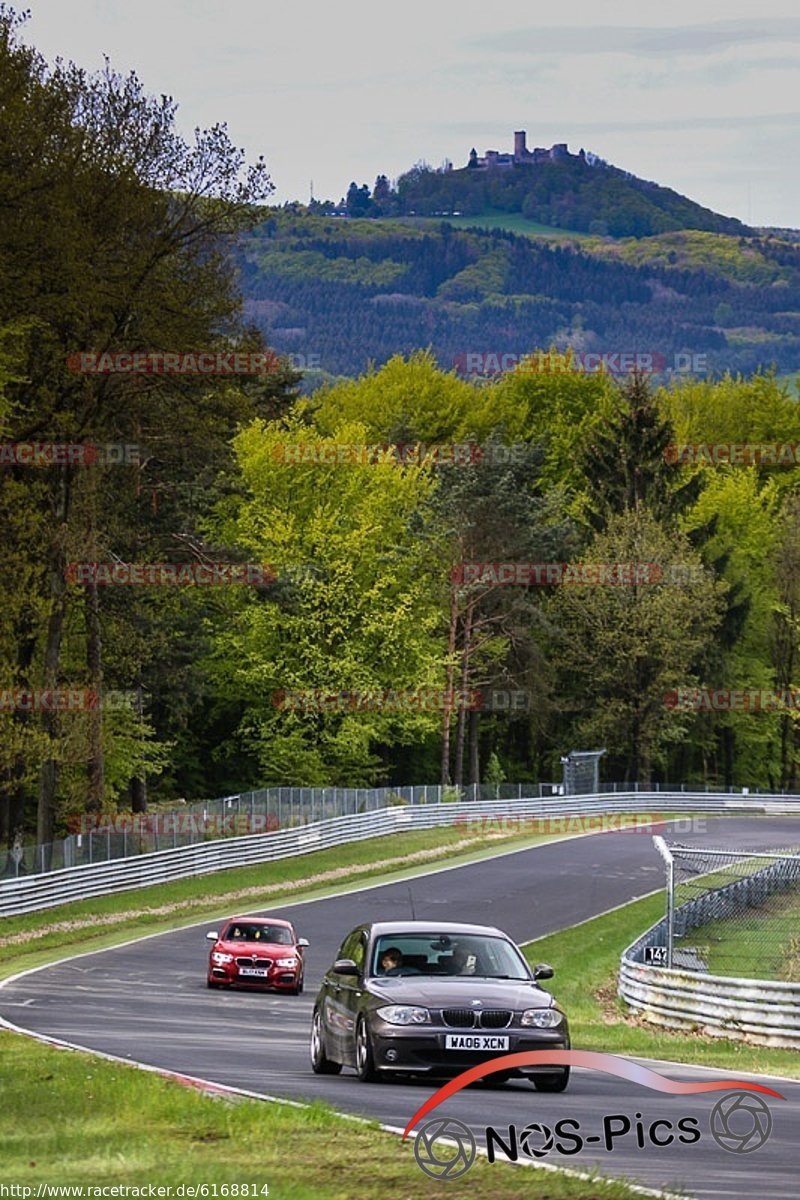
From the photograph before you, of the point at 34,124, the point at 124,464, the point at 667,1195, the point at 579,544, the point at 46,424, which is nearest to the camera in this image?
the point at 667,1195

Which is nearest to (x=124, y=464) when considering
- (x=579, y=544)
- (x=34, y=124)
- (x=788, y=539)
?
(x=34, y=124)

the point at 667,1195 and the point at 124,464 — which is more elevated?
the point at 124,464

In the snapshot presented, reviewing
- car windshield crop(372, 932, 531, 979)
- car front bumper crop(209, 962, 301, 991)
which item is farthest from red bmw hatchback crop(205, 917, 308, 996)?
car windshield crop(372, 932, 531, 979)

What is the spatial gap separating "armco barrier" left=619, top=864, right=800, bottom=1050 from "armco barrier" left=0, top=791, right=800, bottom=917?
1676 cm

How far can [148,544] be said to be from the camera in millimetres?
52375

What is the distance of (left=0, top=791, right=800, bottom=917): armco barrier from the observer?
43531 mm

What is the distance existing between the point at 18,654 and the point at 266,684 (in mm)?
27362

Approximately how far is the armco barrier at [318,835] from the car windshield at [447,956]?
2542 centimetres

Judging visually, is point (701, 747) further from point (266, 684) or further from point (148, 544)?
point (148, 544)

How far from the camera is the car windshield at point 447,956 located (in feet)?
53.6

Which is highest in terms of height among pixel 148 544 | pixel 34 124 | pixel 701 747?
pixel 34 124

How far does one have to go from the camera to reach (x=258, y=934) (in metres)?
31.7

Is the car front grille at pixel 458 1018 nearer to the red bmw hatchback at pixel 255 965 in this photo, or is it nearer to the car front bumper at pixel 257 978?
the red bmw hatchback at pixel 255 965

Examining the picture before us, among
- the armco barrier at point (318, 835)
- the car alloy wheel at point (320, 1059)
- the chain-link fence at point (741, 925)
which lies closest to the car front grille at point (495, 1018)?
the car alloy wheel at point (320, 1059)
